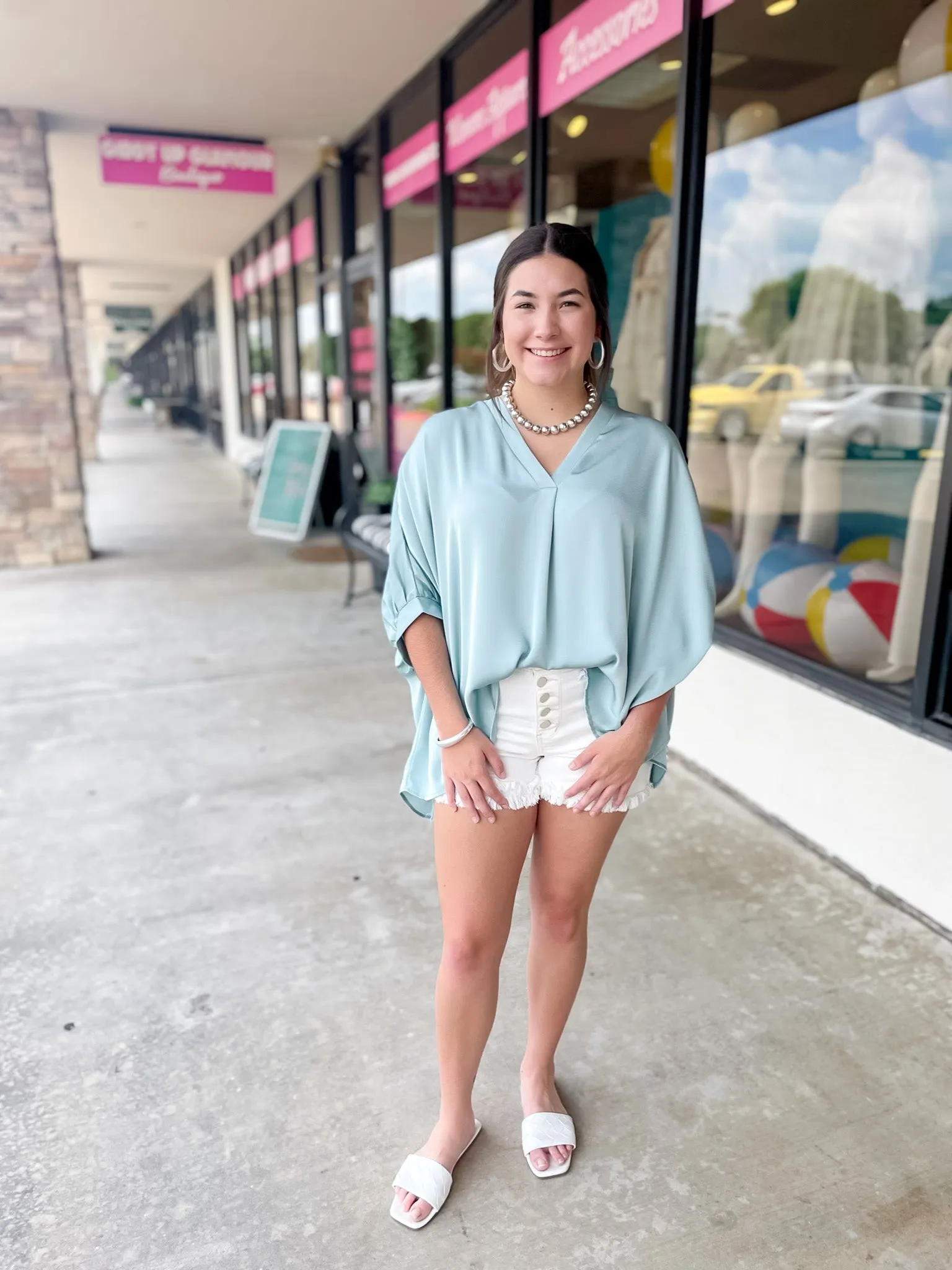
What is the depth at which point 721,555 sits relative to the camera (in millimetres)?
3748

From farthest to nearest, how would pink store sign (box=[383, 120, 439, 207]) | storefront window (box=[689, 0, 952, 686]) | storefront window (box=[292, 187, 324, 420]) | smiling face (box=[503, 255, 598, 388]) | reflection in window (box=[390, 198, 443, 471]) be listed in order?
storefront window (box=[292, 187, 324, 420]), reflection in window (box=[390, 198, 443, 471]), pink store sign (box=[383, 120, 439, 207]), storefront window (box=[689, 0, 952, 686]), smiling face (box=[503, 255, 598, 388])

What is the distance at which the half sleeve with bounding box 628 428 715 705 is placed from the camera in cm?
135

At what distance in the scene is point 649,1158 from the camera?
1629mm

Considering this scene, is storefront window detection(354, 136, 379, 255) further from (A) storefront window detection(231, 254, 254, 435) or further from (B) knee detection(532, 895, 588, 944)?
(A) storefront window detection(231, 254, 254, 435)

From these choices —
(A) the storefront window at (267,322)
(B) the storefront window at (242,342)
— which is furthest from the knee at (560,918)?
(B) the storefront window at (242,342)

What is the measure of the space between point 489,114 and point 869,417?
7.40ft

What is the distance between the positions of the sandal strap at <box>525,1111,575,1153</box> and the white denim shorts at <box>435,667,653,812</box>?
635 millimetres

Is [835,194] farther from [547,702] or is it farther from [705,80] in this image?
[547,702]

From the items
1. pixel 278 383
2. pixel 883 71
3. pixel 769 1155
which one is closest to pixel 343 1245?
pixel 769 1155

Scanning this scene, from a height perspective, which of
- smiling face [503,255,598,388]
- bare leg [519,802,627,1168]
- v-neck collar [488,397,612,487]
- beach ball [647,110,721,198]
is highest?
beach ball [647,110,721,198]

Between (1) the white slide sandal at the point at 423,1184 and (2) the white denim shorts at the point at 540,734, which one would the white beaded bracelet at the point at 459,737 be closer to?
(2) the white denim shorts at the point at 540,734

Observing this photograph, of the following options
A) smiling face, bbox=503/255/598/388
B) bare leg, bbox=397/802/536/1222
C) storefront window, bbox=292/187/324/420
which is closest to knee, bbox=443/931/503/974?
bare leg, bbox=397/802/536/1222

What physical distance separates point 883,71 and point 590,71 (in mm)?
1146

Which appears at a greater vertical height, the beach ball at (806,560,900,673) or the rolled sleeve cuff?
the rolled sleeve cuff
